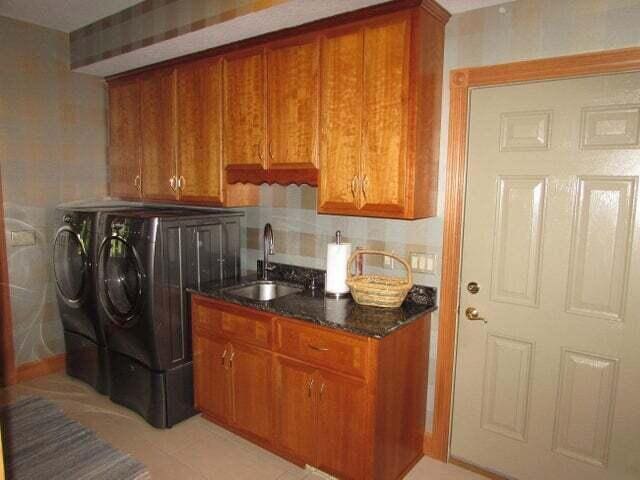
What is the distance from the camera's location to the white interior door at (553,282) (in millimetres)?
1909

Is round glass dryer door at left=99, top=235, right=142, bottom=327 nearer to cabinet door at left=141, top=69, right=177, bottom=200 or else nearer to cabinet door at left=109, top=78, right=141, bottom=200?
cabinet door at left=141, top=69, right=177, bottom=200

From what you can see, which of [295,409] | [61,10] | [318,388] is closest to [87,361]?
[295,409]

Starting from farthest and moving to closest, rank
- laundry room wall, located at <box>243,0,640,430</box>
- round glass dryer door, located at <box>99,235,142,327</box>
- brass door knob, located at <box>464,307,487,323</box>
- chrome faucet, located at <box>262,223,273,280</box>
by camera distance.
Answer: chrome faucet, located at <box>262,223,273,280</box>
round glass dryer door, located at <box>99,235,142,327</box>
brass door knob, located at <box>464,307,487,323</box>
laundry room wall, located at <box>243,0,640,430</box>

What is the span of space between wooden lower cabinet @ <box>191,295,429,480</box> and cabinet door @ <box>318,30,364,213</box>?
71cm

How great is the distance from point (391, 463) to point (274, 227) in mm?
1618

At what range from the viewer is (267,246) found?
2945 millimetres

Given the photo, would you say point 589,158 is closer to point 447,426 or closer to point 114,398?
point 447,426

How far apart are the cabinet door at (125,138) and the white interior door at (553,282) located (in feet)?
8.00

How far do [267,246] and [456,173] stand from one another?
4.30 ft

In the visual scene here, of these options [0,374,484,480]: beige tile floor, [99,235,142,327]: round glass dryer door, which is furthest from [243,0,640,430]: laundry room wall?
[99,235,142,327]: round glass dryer door

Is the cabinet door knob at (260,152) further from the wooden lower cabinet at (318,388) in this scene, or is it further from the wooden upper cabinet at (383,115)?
the wooden lower cabinet at (318,388)

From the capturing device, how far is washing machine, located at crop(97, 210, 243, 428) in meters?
2.59

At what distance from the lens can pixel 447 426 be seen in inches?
95.3

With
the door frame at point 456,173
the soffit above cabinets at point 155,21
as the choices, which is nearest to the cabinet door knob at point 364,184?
the door frame at point 456,173
